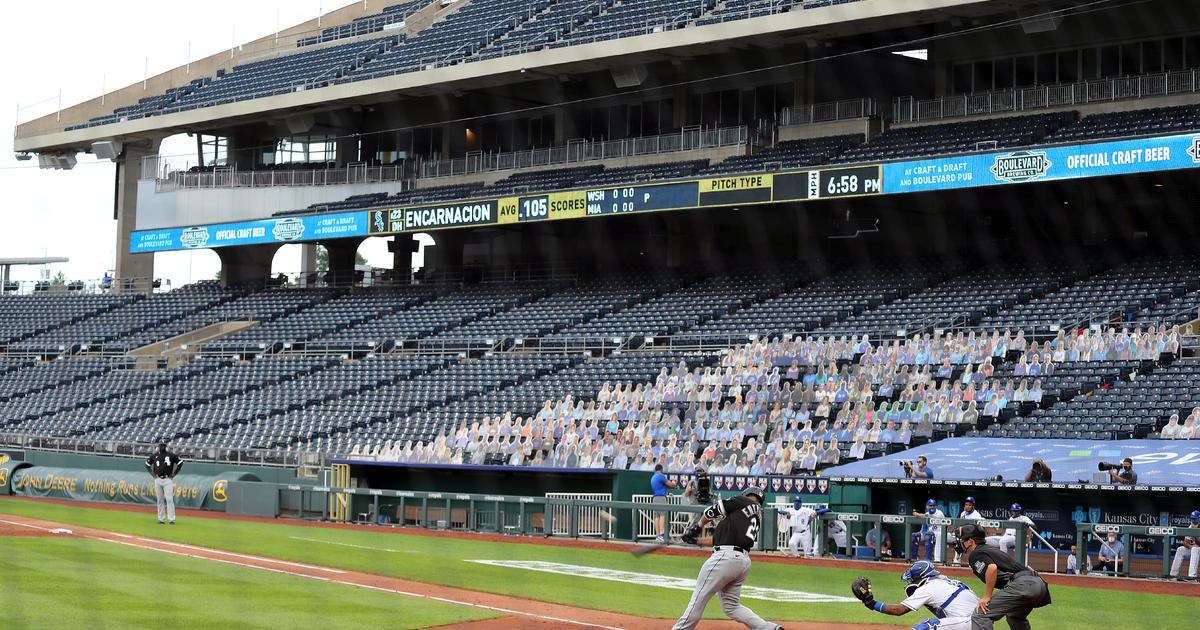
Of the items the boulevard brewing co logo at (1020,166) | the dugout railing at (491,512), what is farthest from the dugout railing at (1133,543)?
the boulevard brewing co logo at (1020,166)

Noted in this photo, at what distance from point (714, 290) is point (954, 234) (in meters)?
7.02

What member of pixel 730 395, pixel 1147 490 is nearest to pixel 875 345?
pixel 730 395

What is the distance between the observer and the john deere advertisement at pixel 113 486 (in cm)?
3170

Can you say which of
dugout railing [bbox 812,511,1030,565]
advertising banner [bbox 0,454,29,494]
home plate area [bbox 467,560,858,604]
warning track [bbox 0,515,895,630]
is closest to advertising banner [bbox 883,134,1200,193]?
dugout railing [bbox 812,511,1030,565]

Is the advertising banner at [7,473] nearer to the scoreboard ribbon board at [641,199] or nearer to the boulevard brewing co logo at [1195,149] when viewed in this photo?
the scoreboard ribbon board at [641,199]

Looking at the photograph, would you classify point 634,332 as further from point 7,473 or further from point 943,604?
point 943,604

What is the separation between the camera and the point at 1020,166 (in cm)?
3272

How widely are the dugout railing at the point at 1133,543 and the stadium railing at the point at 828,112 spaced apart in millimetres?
21032

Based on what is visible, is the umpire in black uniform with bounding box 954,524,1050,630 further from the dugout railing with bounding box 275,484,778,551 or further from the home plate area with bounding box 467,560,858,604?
the dugout railing with bounding box 275,484,778,551

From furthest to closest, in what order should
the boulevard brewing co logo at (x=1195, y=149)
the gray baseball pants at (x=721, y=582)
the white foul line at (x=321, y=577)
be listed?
the boulevard brewing co logo at (x=1195, y=149) < the white foul line at (x=321, y=577) < the gray baseball pants at (x=721, y=582)

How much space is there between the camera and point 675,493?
2677 centimetres

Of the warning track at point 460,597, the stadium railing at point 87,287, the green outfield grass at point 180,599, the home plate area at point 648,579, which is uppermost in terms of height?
the stadium railing at point 87,287

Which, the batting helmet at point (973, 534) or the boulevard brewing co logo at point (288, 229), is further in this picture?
the boulevard brewing co logo at point (288, 229)

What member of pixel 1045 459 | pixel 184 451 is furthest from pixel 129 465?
pixel 1045 459
